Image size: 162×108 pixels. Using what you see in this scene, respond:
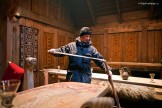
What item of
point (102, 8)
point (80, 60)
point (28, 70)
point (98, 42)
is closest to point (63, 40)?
point (98, 42)

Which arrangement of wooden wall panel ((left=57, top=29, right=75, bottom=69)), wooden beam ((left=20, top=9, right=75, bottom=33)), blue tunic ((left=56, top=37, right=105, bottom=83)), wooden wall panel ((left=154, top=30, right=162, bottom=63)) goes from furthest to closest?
wooden wall panel ((left=57, top=29, right=75, bottom=69)) → wooden wall panel ((left=154, top=30, right=162, bottom=63)) → wooden beam ((left=20, top=9, right=75, bottom=33)) → blue tunic ((left=56, top=37, right=105, bottom=83))

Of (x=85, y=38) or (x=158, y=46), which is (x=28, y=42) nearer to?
(x=85, y=38)

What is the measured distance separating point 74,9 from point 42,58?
2.86 m

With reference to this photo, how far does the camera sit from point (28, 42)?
4.38 m

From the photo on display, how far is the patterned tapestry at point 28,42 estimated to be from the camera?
164 inches

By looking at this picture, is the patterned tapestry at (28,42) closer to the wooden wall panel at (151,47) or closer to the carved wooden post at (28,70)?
the carved wooden post at (28,70)

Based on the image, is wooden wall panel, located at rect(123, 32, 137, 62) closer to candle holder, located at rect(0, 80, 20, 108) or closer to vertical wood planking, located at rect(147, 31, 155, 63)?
vertical wood planking, located at rect(147, 31, 155, 63)

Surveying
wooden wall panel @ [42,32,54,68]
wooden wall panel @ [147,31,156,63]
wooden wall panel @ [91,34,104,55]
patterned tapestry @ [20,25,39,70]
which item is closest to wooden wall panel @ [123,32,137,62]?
wooden wall panel @ [147,31,156,63]

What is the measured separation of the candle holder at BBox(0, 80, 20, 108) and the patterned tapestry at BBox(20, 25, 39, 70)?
10.4ft

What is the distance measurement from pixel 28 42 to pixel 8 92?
11.4ft

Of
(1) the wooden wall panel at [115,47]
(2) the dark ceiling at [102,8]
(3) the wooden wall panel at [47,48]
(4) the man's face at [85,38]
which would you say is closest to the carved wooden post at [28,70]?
(4) the man's face at [85,38]

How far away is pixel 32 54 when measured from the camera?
454 cm

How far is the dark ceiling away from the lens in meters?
5.58

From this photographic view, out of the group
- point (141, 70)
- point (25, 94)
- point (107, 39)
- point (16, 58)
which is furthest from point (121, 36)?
point (25, 94)
